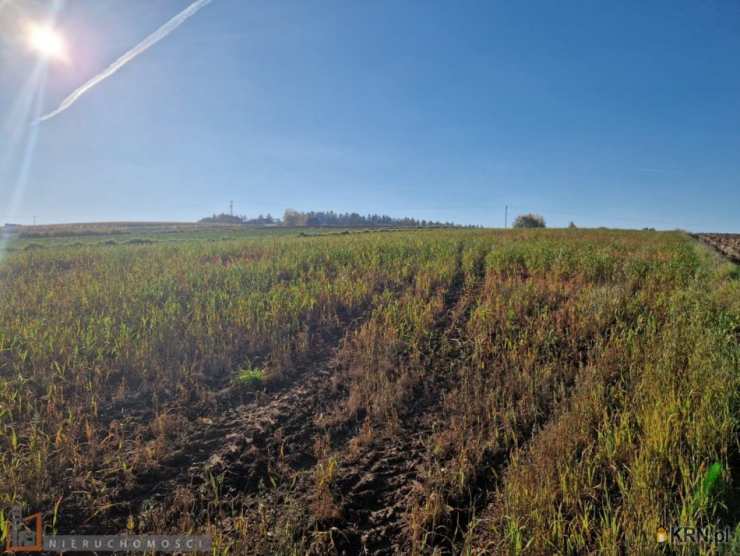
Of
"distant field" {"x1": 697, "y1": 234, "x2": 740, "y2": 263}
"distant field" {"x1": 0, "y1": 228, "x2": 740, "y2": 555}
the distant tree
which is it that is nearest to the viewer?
"distant field" {"x1": 0, "y1": 228, "x2": 740, "y2": 555}

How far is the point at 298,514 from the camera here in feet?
9.46

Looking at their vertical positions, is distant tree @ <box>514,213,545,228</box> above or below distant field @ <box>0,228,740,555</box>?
above

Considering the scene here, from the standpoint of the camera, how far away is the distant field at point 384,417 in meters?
2.71

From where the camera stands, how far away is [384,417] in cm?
421

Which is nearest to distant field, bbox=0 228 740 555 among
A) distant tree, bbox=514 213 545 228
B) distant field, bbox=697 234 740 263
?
distant field, bbox=697 234 740 263

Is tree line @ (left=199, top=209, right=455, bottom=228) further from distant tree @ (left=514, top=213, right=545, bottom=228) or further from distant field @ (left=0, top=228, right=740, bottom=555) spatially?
distant field @ (left=0, top=228, right=740, bottom=555)

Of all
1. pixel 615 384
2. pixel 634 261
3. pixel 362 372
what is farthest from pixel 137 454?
pixel 634 261

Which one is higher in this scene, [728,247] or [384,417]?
[728,247]

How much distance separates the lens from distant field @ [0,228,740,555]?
2.71 m

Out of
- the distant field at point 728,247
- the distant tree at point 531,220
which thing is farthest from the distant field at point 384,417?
the distant tree at point 531,220

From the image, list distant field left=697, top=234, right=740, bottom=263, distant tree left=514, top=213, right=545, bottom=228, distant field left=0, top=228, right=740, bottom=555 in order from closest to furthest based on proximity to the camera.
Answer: distant field left=0, top=228, right=740, bottom=555, distant field left=697, top=234, right=740, bottom=263, distant tree left=514, top=213, right=545, bottom=228

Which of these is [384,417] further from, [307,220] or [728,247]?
[307,220]

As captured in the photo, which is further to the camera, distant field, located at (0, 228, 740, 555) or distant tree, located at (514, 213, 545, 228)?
distant tree, located at (514, 213, 545, 228)

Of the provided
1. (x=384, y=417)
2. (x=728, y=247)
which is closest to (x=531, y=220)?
(x=728, y=247)
